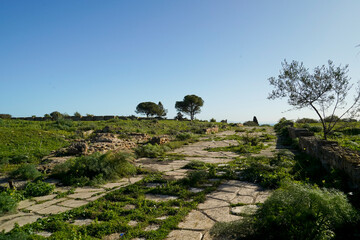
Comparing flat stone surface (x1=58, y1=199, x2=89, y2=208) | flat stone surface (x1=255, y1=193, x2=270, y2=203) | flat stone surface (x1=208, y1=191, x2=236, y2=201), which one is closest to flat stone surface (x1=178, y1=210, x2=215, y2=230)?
flat stone surface (x1=208, y1=191, x2=236, y2=201)

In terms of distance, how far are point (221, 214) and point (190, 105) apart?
176ft

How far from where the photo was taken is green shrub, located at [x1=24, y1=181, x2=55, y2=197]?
455cm

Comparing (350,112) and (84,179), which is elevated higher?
(350,112)

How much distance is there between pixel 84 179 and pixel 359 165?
5.42 meters

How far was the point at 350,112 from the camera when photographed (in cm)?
888

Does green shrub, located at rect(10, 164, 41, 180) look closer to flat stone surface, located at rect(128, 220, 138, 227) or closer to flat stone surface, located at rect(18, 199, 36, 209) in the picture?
flat stone surface, located at rect(18, 199, 36, 209)

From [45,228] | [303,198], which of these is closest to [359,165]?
[303,198]

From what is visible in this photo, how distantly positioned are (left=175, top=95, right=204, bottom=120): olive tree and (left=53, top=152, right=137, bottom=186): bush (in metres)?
49.9

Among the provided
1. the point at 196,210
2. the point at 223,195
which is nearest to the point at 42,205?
the point at 196,210

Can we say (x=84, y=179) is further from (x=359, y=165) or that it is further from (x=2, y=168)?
(x=359, y=165)

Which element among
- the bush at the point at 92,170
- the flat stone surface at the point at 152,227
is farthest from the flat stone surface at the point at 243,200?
the bush at the point at 92,170

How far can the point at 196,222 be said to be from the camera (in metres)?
3.14

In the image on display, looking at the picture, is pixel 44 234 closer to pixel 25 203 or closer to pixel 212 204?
pixel 25 203

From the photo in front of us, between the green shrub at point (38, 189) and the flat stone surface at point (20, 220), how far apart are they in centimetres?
103
